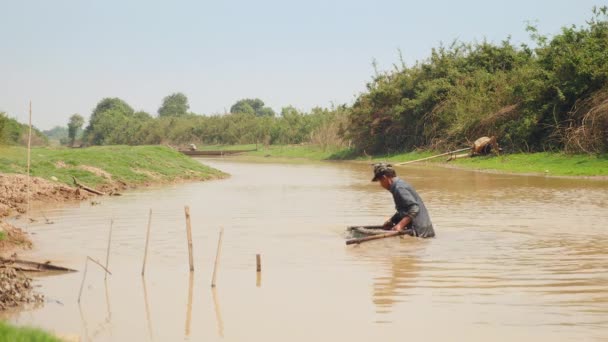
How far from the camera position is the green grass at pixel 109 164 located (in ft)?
75.6

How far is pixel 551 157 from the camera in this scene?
3206cm

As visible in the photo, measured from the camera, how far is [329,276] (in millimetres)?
10555

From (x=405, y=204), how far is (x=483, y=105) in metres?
27.6

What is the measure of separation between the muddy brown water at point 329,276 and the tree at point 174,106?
126 m

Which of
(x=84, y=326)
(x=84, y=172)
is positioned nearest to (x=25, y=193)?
(x=84, y=172)

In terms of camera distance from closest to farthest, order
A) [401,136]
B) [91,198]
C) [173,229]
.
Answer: [173,229] < [91,198] < [401,136]

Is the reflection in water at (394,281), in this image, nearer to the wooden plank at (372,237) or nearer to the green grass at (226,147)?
the wooden plank at (372,237)

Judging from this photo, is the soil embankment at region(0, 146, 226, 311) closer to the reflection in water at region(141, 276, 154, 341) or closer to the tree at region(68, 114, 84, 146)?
the reflection in water at region(141, 276, 154, 341)

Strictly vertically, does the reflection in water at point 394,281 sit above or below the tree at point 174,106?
below

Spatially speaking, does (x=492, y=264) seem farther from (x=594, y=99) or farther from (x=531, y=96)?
(x=531, y=96)

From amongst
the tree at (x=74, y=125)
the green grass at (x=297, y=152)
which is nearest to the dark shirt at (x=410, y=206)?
the green grass at (x=297, y=152)

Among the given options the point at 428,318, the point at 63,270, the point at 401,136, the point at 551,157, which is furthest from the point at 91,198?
the point at 401,136

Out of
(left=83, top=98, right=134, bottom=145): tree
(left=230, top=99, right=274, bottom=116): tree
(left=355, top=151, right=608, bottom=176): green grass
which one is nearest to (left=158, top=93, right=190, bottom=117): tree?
(left=230, top=99, right=274, bottom=116): tree

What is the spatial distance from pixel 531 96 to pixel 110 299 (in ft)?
92.9
